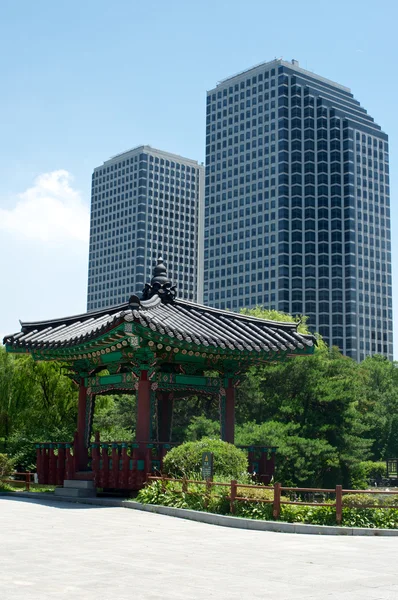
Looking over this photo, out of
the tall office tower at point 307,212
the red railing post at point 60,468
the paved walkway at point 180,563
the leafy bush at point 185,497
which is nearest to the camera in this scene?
the paved walkway at point 180,563

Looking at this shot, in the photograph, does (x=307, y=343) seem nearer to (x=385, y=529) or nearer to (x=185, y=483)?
(x=185, y=483)

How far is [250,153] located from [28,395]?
129386mm

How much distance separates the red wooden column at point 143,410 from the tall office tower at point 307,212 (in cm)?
12600

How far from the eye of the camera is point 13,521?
54.0ft

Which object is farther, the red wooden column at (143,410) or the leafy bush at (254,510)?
the red wooden column at (143,410)

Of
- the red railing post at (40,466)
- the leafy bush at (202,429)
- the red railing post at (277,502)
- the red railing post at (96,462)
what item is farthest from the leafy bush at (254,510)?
the leafy bush at (202,429)

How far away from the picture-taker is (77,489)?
2233cm

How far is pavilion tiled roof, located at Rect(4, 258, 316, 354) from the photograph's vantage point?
20.5 m

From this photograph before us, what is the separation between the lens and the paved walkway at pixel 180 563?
878 cm

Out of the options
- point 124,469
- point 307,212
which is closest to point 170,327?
point 124,469

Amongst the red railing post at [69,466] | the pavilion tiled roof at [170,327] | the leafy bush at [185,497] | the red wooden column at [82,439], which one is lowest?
the leafy bush at [185,497]

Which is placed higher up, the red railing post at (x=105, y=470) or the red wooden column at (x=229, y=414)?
the red wooden column at (x=229, y=414)

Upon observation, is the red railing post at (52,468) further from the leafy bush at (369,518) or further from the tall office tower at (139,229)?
the tall office tower at (139,229)

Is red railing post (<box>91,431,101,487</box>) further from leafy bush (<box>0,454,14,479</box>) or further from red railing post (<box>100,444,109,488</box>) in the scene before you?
leafy bush (<box>0,454,14,479</box>)
